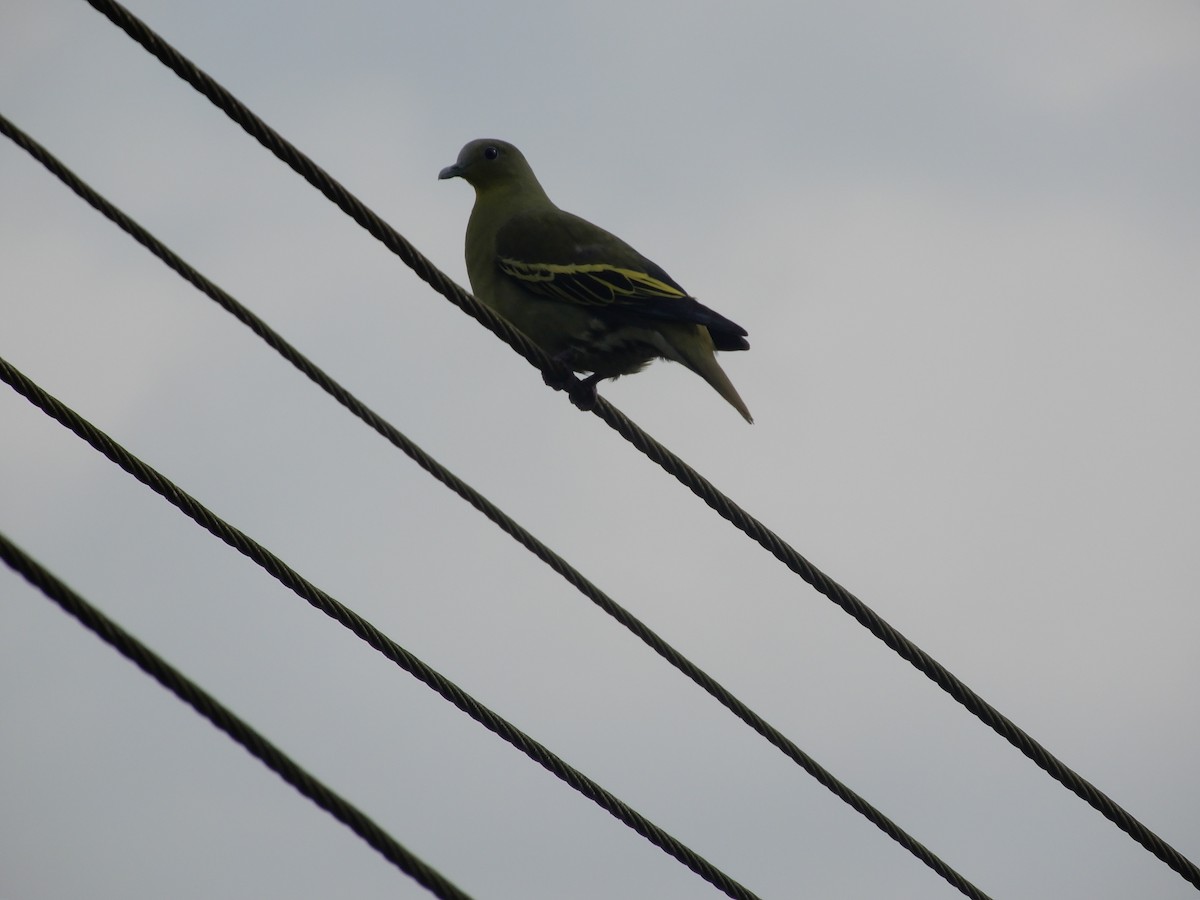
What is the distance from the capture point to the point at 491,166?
8438 millimetres

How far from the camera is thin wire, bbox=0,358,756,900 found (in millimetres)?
4031

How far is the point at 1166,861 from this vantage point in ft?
16.7

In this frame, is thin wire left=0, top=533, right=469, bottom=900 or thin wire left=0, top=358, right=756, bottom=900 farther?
thin wire left=0, top=358, right=756, bottom=900

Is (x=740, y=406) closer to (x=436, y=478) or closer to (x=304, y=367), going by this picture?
(x=436, y=478)

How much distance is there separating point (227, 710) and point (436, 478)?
2.10 meters

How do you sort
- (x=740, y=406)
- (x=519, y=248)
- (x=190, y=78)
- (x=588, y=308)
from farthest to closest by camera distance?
(x=519, y=248)
(x=588, y=308)
(x=740, y=406)
(x=190, y=78)

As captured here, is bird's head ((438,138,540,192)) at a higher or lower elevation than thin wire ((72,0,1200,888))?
higher

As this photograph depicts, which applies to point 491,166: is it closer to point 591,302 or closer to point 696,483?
point 591,302

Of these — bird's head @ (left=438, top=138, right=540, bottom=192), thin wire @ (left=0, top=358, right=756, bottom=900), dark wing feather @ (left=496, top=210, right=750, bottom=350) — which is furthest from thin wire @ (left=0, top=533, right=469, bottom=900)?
bird's head @ (left=438, top=138, right=540, bottom=192)

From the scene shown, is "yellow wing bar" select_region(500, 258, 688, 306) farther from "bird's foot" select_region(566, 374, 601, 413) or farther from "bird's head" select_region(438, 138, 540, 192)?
"bird's head" select_region(438, 138, 540, 192)

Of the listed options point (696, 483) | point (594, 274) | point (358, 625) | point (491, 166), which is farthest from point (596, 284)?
point (358, 625)

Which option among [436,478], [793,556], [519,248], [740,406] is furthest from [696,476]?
[519,248]

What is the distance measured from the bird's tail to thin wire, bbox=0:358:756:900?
2.29 metres

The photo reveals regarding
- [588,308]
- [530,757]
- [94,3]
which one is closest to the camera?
[94,3]
